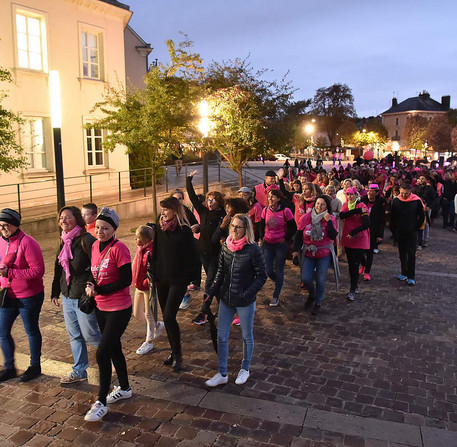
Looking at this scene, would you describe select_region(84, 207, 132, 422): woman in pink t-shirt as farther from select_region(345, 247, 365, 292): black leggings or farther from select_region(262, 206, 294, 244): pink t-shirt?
select_region(345, 247, 365, 292): black leggings

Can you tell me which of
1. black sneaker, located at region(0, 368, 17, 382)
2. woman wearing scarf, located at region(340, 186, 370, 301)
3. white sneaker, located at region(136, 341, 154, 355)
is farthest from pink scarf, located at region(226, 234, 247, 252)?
woman wearing scarf, located at region(340, 186, 370, 301)

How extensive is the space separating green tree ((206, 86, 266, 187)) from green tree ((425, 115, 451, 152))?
199 feet

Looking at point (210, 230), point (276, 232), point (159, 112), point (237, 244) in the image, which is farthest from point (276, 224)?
point (159, 112)

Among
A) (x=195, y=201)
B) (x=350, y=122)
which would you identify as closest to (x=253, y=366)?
(x=195, y=201)

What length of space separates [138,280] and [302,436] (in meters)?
2.59

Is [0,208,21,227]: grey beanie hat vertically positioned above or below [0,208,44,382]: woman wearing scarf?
above

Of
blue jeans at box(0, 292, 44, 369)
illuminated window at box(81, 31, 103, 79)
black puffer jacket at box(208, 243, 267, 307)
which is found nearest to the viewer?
black puffer jacket at box(208, 243, 267, 307)

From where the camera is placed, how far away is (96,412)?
422 centimetres

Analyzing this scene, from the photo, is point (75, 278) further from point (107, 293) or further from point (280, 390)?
point (280, 390)

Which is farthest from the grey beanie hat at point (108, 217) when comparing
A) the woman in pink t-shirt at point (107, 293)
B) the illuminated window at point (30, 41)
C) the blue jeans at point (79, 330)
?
the illuminated window at point (30, 41)

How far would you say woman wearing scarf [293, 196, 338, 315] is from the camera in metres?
6.97

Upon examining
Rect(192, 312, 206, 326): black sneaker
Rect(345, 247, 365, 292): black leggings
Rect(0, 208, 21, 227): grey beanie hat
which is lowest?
Rect(192, 312, 206, 326): black sneaker

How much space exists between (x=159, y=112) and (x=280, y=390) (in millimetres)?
8857

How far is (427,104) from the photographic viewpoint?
317 feet
